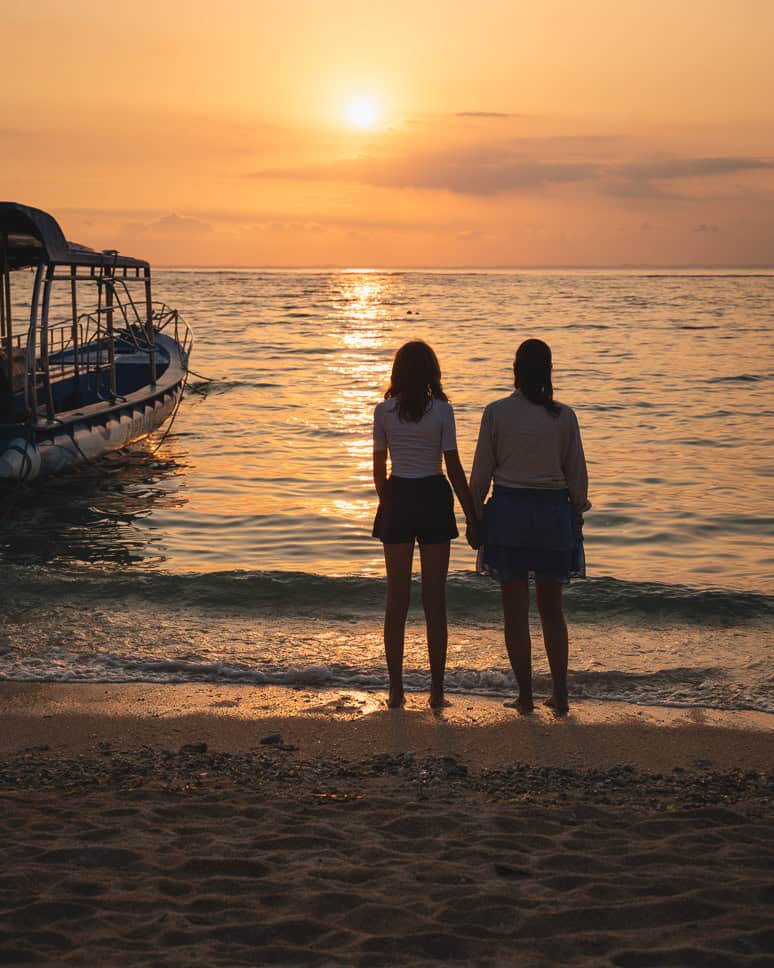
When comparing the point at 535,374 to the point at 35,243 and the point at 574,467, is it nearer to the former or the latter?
the point at 574,467

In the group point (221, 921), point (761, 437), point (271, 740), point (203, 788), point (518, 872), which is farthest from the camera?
point (761, 437)

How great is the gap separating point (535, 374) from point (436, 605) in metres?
1.48

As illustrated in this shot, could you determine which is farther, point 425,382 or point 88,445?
point 88,445

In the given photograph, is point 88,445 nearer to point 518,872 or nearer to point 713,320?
point 518,872

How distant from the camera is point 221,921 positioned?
3.61 meters

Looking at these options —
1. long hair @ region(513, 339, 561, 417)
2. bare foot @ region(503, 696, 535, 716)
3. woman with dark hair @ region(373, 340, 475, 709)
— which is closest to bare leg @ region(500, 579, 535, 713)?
bare foot @ region(503, 696, 535, 716)

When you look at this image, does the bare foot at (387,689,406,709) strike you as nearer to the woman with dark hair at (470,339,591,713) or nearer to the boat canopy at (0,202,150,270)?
the woman with dark hair at (470,339,591,713)

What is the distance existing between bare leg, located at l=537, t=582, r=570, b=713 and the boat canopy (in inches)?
339

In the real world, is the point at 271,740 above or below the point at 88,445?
below

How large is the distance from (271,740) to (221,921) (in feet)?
7.17

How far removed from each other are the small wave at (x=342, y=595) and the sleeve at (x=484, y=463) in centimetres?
307

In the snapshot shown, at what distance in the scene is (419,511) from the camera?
590 centimetres

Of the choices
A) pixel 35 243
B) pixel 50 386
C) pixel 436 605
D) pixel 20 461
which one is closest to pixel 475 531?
pixel 436 605

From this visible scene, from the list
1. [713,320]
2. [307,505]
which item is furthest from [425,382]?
[713,320]
